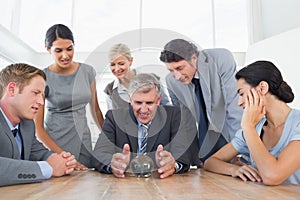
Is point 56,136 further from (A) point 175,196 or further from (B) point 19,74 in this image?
(A) point 175,196

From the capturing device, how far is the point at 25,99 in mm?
1124

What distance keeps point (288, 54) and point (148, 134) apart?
2.05 metres

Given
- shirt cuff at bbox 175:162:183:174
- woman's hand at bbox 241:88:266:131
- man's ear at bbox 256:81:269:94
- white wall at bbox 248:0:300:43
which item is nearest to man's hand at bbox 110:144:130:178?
shirt cuff at bbox 175:162:183:174

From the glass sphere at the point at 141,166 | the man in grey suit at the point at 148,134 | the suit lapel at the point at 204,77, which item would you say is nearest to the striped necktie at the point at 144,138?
the man in grey suit at the point at 148,134

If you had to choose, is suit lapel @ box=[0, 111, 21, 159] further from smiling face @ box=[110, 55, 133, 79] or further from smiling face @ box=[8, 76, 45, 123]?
smiling face @ box=[110, 55, 133, 79]

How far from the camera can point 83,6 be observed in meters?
3.74

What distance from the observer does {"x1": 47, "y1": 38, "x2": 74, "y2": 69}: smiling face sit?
145 cm

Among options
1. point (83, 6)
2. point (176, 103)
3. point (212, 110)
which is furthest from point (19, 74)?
point (83, 6)

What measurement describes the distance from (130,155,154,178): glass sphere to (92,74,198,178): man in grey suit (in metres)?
0.02

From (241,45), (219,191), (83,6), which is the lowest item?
(219,191)

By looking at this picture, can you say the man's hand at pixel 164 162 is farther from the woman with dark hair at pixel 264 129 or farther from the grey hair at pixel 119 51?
the grey hair at pixel 119 51

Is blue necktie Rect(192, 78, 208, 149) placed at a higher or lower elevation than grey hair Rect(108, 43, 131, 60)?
lower

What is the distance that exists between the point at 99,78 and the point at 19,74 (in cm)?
30

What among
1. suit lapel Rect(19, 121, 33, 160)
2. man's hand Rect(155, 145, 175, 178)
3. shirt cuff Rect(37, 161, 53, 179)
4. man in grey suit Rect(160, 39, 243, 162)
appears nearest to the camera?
shirt cuff Rect(37, 161, 53, 179)
